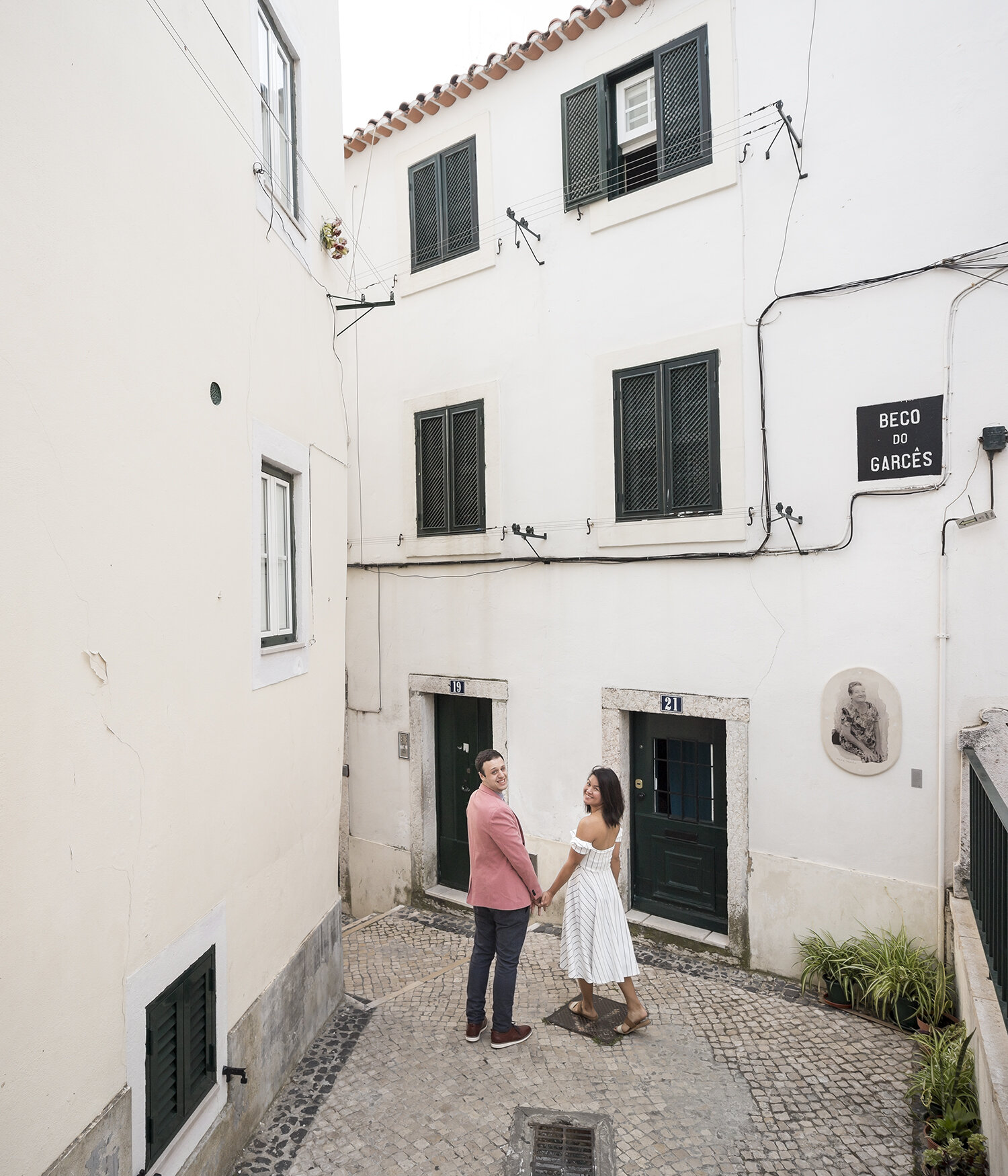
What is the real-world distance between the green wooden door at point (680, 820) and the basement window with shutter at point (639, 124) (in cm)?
490

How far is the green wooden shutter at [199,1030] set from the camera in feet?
12.0

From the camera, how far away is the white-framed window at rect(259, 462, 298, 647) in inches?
191

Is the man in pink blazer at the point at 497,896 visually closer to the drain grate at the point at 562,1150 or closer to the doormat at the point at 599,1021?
the doormat at the point at 599,1021

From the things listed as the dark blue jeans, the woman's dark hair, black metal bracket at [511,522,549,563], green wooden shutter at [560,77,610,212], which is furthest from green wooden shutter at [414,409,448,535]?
the dark blue jeans

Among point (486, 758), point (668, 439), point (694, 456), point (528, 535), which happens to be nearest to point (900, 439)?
point (694, 456)

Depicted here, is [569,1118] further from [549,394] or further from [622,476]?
[549,394]

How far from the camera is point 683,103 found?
22.1ft

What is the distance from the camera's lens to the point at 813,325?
20.1ft

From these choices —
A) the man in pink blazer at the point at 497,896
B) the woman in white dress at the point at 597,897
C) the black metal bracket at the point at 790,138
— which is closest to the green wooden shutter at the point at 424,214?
the black metal bracket at the point at 790,138

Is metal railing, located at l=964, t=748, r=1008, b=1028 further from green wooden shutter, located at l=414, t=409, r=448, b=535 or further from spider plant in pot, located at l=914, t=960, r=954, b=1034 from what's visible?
green wooden shutter, located at l=414, t=409, r=448, b=535

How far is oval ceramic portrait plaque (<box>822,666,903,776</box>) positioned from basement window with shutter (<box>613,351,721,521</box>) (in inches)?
68.8

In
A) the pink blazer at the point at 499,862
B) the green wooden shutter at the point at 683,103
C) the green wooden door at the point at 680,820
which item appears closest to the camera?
the pink blazer at the point at 499,862

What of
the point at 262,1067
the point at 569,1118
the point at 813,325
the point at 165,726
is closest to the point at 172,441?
the point at 165,726

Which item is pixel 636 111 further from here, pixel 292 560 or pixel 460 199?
pixel 292 560
